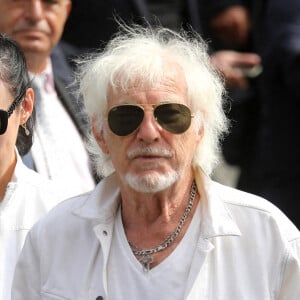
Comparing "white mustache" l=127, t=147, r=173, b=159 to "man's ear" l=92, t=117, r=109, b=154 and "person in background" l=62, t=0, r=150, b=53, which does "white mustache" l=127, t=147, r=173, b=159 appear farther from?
"person in background" l=62, t=0, r=150, b=53

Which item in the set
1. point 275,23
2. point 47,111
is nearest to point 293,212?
point 275,23

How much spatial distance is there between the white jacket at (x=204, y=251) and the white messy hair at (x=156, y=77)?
16 centimetres

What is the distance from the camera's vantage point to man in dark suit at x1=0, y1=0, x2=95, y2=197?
5348 mm

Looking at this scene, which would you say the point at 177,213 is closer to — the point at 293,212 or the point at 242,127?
the point at 293,212

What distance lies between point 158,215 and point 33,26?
78.6 inches

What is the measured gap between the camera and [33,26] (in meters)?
5.66

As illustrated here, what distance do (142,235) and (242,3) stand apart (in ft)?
10.4

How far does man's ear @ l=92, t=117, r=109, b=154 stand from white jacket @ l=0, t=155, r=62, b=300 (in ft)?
1.58

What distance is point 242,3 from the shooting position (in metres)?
6.83

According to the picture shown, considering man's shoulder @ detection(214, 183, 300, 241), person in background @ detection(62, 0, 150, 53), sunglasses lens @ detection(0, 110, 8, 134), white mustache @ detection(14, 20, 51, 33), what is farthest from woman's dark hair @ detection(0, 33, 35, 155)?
person in background @ detection(62, 0, 150, 53)

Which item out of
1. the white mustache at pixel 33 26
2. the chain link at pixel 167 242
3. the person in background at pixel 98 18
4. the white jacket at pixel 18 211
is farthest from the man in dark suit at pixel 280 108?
the chain link at pixel 167 242

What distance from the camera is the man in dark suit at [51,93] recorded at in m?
5.35

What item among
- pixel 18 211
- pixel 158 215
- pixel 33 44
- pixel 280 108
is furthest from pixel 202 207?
pixel 33 44

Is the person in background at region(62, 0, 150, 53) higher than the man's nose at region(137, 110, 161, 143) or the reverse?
higher
